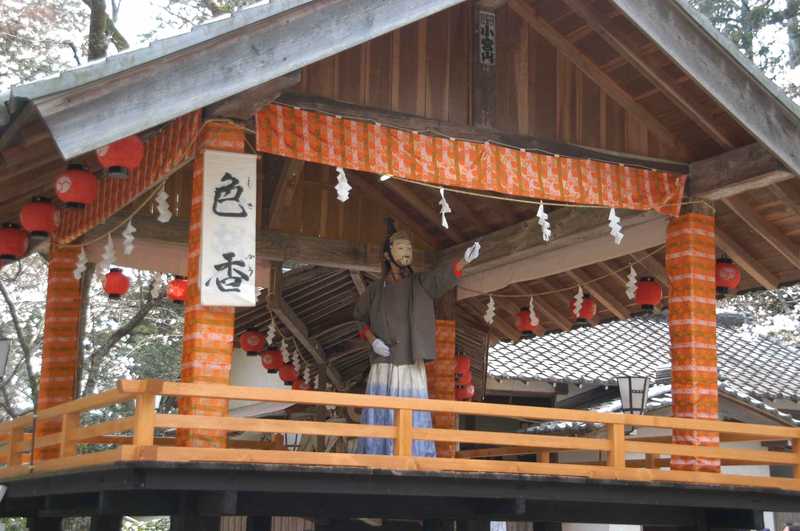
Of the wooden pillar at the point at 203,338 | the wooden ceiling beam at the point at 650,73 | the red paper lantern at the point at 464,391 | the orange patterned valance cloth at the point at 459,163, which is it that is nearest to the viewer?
the wooden pillar at the point at 203,338

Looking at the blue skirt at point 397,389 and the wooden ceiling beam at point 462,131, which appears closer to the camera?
the wooden ceiling beam at point 462,131

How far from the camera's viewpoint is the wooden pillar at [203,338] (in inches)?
293

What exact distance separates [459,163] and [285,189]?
3179 millimetres

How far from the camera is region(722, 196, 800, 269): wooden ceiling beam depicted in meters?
10.4

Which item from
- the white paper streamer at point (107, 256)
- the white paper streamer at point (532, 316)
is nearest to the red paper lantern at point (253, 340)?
the white paper streamer at point (532, 316)

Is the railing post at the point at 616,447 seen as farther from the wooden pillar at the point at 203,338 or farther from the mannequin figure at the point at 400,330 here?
the wooden pillar at the point at 203,338

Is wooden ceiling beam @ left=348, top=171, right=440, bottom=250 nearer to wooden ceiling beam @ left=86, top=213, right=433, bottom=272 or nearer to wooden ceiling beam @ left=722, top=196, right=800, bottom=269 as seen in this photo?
wooden ceiling beam @ left=86, top=213, right=433, bottom=272

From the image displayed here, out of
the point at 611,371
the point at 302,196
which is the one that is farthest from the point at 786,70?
the point at 302,196

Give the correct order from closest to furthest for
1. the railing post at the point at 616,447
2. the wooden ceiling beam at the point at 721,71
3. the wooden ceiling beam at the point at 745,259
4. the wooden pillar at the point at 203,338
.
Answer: the wooden pillar at the point at 203,338
the railing post at the point at 616,447
the wooden ceiling beam at the point at 721,71
the wooden ceiling beam at the point at 745,259

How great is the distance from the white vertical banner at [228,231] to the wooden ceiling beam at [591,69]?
11.3 feet

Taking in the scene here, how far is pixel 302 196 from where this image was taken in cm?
1219

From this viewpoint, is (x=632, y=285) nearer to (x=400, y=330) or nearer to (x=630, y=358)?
(x=400, y=330)

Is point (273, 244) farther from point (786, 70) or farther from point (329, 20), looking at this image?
point (786, 70)

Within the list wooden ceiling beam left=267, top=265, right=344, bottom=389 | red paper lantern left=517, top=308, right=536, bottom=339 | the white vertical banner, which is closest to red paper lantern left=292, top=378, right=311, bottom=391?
wooden ceiling beam left=267, top=265, right=344, bottom=389
